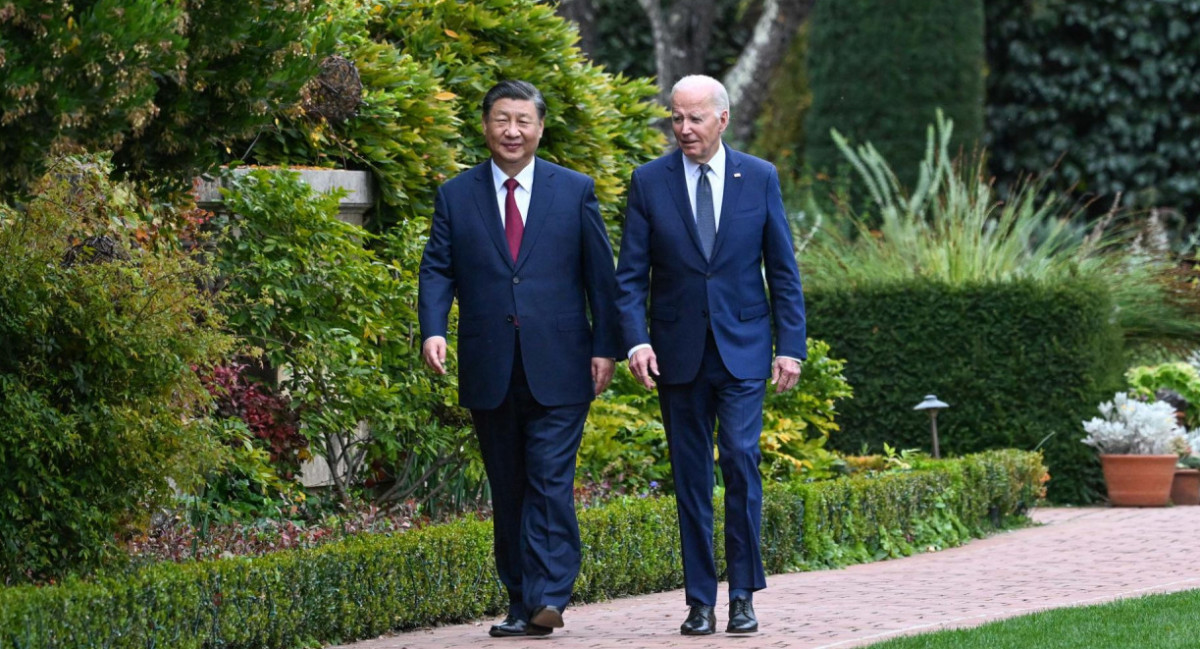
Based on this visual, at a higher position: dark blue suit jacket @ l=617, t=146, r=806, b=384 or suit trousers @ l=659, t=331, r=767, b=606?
dark blue suit jacket @ l=617, t=146, r=806, b=384

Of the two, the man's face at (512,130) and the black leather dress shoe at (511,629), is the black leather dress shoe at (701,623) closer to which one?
the black leather dress shoe at (511,629)

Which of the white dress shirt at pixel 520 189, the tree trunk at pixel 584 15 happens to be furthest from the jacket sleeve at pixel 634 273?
the tree trunk at pixel 584 15

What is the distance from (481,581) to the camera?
6387 millimetres

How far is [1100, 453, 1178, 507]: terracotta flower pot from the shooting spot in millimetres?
10516

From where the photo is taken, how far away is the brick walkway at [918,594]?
18.5 ft

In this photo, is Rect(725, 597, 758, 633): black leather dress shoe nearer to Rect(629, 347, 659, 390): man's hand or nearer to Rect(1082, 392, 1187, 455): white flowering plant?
Rect(629, 347, 659, 390): man's hand

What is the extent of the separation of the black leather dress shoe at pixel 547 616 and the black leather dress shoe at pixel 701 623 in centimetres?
44

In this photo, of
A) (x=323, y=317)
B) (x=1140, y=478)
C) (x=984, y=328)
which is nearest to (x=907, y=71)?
(x=984, y=328)

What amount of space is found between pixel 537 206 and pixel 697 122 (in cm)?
61

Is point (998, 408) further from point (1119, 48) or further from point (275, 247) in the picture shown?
point (1119, 48)

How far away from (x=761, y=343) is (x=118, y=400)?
7.12 ft

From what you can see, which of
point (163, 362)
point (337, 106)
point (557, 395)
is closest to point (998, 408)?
point (337, 106)

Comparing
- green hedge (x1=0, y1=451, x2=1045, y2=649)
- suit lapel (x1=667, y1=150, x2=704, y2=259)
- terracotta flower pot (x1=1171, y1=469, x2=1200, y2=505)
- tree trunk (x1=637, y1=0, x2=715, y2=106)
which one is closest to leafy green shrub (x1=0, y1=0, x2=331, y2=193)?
green hedge (x1=0, y1=451, x2=1045, y2=649)

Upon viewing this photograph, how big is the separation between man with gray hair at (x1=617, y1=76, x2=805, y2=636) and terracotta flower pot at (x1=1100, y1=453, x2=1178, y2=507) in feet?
18.0
